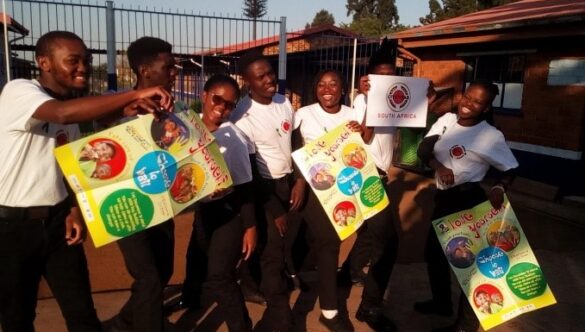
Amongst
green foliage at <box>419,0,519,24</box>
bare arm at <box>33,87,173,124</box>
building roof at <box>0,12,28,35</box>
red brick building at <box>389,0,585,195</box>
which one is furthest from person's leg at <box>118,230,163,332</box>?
green foliage at <box>419,0,519,24</box>

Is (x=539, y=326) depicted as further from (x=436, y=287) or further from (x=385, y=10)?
(x=385, y=10)

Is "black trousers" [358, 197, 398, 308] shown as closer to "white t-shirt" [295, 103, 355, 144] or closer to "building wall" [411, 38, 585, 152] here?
"white t-shirt" [295, 103, 355, 144]

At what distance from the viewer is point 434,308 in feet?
11.5

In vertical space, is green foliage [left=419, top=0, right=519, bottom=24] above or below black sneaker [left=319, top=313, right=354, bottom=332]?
above

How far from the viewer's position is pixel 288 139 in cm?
322

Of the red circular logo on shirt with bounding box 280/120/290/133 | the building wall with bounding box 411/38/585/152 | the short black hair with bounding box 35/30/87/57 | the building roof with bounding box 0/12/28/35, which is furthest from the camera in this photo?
the building wall with bounding box 411/38/585/152

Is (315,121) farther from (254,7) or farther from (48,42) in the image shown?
(254,7)

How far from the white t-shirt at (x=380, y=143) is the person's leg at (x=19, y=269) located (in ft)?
6.88

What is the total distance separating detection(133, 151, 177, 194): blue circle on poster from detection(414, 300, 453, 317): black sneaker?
2.26 metres

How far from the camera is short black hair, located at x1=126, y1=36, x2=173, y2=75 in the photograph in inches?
101

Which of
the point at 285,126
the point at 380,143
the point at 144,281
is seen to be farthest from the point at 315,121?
the point at 144,281

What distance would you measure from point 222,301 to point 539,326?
2.28m

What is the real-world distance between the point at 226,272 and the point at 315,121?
120 centimetres

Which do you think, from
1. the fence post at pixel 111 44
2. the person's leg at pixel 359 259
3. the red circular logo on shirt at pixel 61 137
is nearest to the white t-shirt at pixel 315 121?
the person's leg at pixel 359 259
